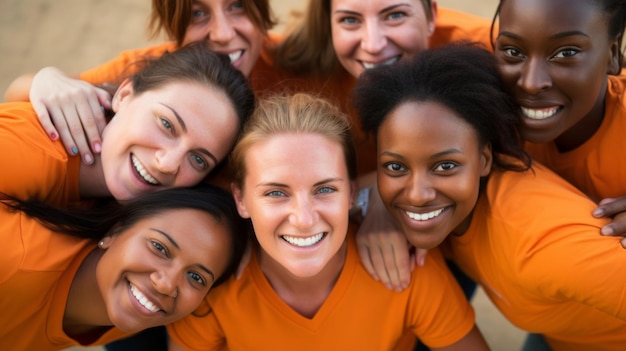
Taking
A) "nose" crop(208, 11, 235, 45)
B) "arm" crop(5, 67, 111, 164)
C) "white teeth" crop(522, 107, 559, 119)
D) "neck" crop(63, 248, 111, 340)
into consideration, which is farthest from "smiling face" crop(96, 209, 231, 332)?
"white teeth" crop(522, 107, 559, 119)

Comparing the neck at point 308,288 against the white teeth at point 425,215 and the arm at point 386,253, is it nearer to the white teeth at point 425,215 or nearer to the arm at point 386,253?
A: the arm at point 386,253

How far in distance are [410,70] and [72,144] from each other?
1035 millimetres

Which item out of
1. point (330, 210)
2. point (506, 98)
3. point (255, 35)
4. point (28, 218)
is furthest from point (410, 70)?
point (28, 218)

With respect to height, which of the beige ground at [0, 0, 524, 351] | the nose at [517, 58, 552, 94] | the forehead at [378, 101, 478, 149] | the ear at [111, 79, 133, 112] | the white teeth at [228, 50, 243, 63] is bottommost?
the beige ground at [0, 0, 524, 351]

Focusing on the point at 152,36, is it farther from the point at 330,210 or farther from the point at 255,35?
the point at 330,210

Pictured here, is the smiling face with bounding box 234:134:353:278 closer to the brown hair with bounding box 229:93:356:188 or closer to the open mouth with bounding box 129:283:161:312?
the brown hair with bounding box 229:93:356:188

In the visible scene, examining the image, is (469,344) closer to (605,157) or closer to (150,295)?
(605,157)

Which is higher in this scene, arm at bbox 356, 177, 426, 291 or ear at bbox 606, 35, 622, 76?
ear at bbox 606, 35, 622, 76

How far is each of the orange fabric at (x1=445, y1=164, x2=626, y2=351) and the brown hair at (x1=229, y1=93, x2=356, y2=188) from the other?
0.44 meters

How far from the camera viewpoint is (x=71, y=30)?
184 inches

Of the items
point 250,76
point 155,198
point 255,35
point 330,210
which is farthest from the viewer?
point 250,76

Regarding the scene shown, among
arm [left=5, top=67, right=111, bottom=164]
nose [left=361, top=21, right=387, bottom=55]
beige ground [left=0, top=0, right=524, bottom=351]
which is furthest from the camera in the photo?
beige ground [left=0, top=0, right=524, bottom=351]

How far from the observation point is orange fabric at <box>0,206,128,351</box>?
6.15 feet

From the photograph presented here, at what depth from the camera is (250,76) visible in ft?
8.87
